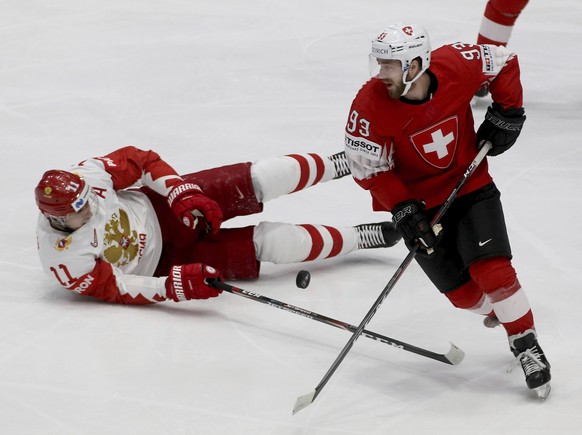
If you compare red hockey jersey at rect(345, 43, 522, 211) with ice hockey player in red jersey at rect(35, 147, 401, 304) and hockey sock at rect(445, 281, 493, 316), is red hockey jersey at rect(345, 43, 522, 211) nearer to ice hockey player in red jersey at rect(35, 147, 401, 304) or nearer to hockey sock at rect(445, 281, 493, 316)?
hockey sock at rect(445, 281, 493, 316)

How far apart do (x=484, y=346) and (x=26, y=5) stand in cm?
480

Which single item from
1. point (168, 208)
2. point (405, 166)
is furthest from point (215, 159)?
point (405, 166)

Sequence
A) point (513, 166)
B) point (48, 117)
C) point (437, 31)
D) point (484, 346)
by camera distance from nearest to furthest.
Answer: point (484, 346) < point (513, 166) < point (48, 117) < point (437, 31)

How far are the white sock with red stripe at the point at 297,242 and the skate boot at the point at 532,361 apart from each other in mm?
966

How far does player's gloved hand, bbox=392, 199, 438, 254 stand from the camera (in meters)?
3.07

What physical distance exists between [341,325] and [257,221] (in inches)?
45.1

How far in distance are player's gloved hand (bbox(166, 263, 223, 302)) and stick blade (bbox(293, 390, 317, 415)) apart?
720 mm

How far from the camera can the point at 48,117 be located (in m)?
5.39

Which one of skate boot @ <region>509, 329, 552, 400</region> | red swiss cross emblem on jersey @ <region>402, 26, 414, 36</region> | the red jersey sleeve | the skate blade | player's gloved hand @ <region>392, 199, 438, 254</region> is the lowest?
the skate blade

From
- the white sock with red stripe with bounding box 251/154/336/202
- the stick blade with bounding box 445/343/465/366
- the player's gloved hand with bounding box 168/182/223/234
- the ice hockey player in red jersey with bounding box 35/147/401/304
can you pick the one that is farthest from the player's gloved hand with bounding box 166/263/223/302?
the stick blade with bounding box 445/343/465/366

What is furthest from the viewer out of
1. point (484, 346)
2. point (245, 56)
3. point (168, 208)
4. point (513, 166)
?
point (245, 56)

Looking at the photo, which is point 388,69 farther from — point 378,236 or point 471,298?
point 378,236

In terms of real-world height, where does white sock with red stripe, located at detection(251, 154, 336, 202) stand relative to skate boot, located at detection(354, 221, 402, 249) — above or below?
above

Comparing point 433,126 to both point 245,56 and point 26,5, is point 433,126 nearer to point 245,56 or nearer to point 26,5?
point 245,56
